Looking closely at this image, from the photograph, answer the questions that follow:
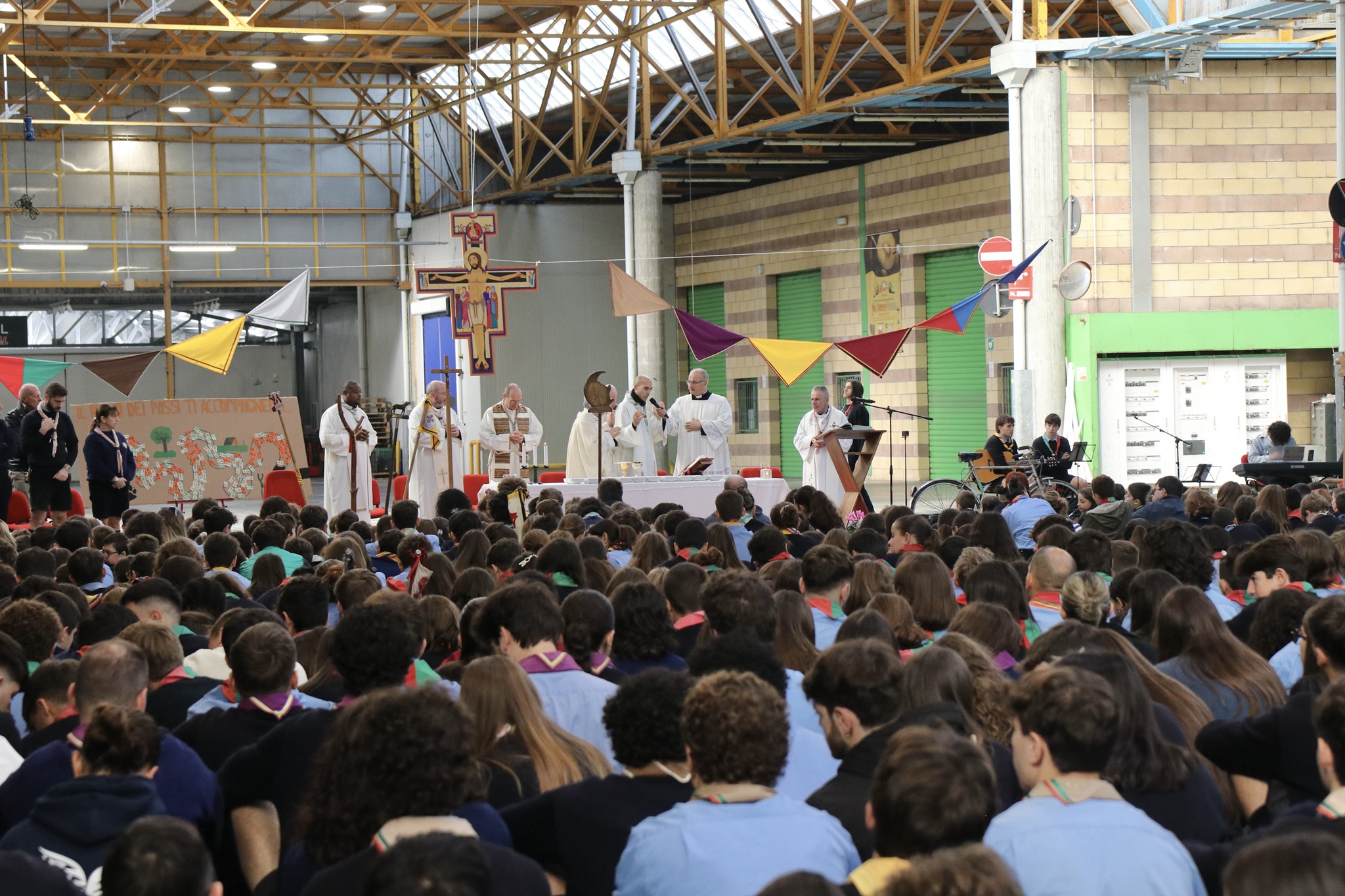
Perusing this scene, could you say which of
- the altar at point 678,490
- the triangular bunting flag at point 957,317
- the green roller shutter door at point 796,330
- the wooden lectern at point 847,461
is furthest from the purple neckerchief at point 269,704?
the green roller shutter door at point 796,330

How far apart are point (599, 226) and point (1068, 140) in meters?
13.0

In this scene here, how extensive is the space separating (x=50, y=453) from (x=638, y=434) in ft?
20.9

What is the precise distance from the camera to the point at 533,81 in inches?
1081

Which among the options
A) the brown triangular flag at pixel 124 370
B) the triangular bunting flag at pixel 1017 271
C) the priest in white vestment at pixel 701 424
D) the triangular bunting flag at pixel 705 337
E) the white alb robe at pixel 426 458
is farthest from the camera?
the white alb robe at pixel 426 458

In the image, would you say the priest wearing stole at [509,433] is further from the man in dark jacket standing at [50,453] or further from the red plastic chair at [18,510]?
the red plastic chair at [18,510]

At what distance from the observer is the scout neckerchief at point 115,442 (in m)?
15.2

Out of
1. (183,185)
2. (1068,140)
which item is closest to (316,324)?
(183,185)

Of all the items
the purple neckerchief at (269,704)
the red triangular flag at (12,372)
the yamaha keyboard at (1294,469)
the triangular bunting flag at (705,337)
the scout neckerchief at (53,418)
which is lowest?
the purple neckerchief at (269,704)

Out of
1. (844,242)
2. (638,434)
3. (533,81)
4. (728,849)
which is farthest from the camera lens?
(533,81)

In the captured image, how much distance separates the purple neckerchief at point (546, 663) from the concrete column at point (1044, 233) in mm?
13729

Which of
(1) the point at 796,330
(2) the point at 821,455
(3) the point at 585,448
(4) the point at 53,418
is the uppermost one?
(1) the point at 796,330

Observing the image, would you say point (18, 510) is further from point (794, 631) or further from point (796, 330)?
Result: point (796, 330)

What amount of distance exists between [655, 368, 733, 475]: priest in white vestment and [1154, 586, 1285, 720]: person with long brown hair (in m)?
12.7

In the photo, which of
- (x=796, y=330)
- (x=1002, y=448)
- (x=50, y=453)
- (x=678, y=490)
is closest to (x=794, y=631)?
(x=678, y=490)
